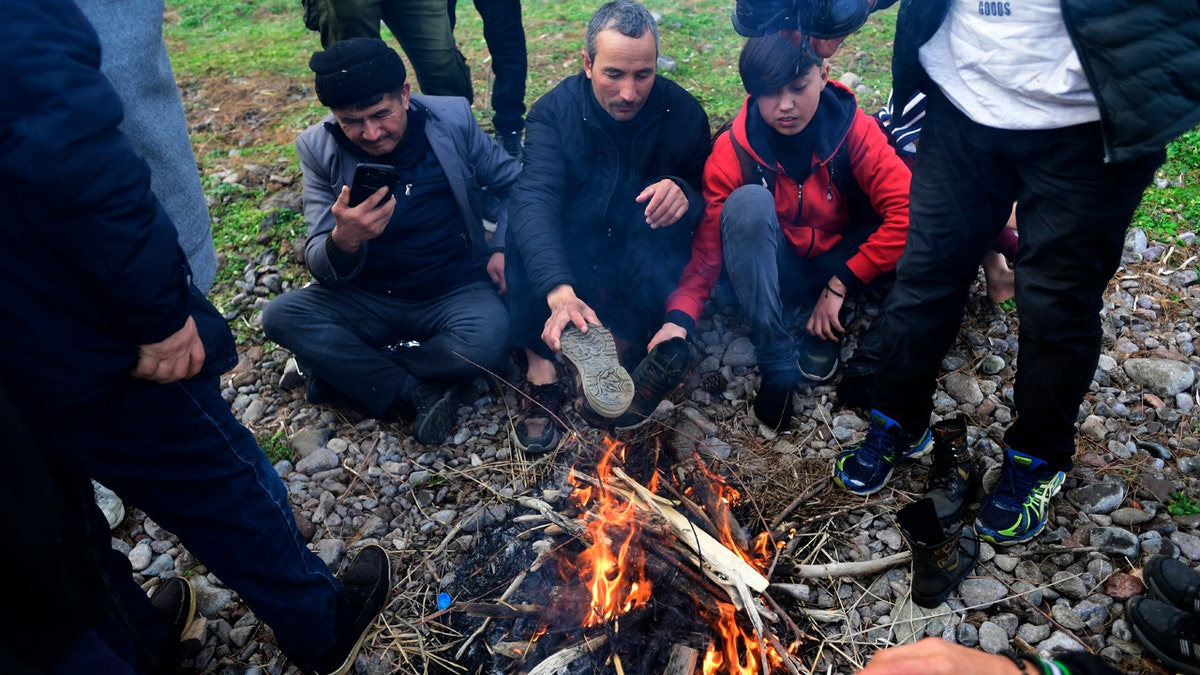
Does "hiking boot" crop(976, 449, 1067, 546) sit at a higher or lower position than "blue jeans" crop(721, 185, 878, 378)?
lower

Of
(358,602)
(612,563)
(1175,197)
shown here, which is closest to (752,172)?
(612,563)

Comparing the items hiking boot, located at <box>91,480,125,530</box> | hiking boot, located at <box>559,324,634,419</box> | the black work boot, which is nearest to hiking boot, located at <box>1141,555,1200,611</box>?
the black work boot

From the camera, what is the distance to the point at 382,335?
3965 millimetres

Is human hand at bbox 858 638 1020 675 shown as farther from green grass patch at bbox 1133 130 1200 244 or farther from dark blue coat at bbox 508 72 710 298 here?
green grass patch at bbox 1133 130 1200 244

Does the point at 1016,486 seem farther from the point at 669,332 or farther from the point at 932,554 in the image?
the point at 669,332

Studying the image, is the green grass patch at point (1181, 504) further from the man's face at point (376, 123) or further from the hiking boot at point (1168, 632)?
the man's face at point (376, 123)

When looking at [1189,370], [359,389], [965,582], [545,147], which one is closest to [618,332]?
[545,147]

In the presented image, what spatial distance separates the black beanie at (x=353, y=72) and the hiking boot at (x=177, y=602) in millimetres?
2225

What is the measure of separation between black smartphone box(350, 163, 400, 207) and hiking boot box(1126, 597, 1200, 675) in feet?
11.4

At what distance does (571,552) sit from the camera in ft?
9.66

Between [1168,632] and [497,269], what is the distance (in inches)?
132

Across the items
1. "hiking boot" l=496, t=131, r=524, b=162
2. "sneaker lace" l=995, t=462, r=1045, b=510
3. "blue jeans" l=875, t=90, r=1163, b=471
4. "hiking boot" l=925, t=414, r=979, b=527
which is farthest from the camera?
"hiking boot" l=496, t=131, r=524, b=162

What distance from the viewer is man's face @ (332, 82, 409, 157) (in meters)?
3.53

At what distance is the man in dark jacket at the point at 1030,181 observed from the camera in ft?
6.63
